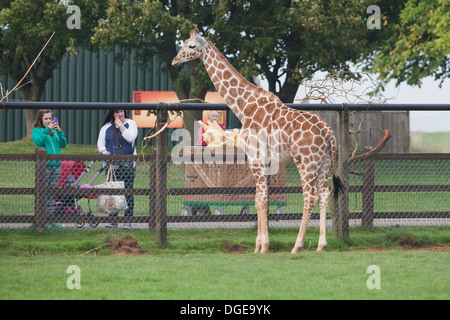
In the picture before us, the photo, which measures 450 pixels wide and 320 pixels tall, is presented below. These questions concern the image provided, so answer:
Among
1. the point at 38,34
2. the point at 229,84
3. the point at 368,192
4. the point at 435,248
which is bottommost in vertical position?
the point at 435,248

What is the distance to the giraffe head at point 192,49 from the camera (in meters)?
10.1

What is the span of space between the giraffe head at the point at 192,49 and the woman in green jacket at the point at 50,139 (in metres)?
2.55

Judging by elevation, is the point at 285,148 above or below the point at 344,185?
above

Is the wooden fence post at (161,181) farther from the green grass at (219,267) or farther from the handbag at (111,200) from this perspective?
the handbag at (111,200)

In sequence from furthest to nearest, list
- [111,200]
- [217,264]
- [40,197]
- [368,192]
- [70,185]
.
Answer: [70,185], [368,192], [111,200], [40,197], [217,264]

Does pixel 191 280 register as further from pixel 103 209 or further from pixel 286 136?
pixel 103 209

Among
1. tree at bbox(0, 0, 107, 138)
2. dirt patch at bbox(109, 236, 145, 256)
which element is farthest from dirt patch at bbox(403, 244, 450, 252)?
tree at bbox(0, 0, 107, 138)

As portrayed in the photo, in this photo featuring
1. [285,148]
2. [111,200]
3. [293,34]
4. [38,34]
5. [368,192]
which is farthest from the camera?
[293,34]

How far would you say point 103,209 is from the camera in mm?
11219

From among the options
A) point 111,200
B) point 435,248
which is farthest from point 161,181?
point 435,248

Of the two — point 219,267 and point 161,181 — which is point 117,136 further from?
point 219,267

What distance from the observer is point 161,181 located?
998 centimetres
